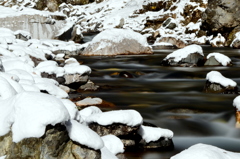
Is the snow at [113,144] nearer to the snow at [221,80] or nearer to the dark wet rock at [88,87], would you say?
the dark wet rock at [88,87]

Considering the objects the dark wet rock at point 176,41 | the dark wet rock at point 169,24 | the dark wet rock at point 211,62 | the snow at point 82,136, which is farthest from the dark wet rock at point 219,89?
the dark wet rock at point 169,24

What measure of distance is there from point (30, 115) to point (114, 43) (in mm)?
14246

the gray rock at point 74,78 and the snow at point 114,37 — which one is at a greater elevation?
the snow at point 114,37

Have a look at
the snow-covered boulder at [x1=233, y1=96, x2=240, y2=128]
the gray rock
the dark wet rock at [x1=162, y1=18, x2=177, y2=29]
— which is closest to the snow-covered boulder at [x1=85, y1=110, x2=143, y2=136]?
the snow-covered boulder at [x1=233, y1=96, x2=240, y2=128]

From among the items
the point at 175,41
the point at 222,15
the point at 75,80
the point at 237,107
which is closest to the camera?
the point at 237,107

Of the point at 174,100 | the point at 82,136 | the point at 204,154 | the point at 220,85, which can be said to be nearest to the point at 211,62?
the point at 220,85

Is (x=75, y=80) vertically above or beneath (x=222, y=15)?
beneath

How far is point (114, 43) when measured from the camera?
16.8 meters

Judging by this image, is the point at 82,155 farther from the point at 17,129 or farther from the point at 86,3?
the point at 86,3

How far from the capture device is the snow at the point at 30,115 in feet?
8.88

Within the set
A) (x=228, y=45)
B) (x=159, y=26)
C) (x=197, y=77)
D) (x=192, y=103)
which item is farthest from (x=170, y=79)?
(x=159, y=26)

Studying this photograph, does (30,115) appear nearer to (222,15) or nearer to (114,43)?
(114,43)

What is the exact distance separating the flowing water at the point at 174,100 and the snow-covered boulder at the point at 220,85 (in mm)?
273

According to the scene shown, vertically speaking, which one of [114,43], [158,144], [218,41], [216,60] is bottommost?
[158,144]
